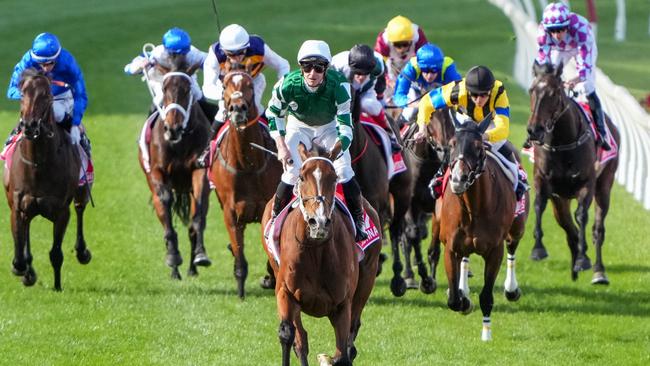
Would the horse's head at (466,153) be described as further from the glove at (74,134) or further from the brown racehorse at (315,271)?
the glove at (74,134)

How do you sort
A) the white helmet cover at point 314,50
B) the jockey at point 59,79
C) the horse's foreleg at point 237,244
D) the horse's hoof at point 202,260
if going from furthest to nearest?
the horse's hoof at point 202,260 → the jockey at point 59,79 → the horse's foreleg at point 237,244 → the white helmet cover at point 314,50

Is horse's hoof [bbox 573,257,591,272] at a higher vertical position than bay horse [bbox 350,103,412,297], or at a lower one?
lower

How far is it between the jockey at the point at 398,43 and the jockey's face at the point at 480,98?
3242 mm

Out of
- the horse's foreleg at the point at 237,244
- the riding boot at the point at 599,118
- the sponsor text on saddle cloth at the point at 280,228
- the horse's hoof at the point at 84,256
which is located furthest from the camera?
the riding boot at the point at 599,118

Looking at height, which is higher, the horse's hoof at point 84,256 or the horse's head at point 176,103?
the horse's head at point 176,103

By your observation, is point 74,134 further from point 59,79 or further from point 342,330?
point 342,330

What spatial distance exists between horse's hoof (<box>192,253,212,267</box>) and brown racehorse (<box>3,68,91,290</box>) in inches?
55.2

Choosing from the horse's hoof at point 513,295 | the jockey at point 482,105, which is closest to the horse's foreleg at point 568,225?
the horse's hoof at point 513,295

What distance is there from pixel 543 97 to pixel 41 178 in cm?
464

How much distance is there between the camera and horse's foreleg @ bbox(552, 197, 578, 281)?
14854 millimetres

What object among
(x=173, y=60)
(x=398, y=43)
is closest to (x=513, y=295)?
(x=398, y=43)

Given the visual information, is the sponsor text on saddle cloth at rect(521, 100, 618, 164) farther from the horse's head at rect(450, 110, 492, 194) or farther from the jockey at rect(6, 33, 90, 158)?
the jockey at rect(6, 33, 90, 158)

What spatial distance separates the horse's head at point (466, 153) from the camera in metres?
11.0

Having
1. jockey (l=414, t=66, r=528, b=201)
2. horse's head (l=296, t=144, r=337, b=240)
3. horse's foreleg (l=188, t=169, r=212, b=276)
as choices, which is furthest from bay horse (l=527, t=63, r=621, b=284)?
horse's head (l=296, t=144, r=337, b=240)
